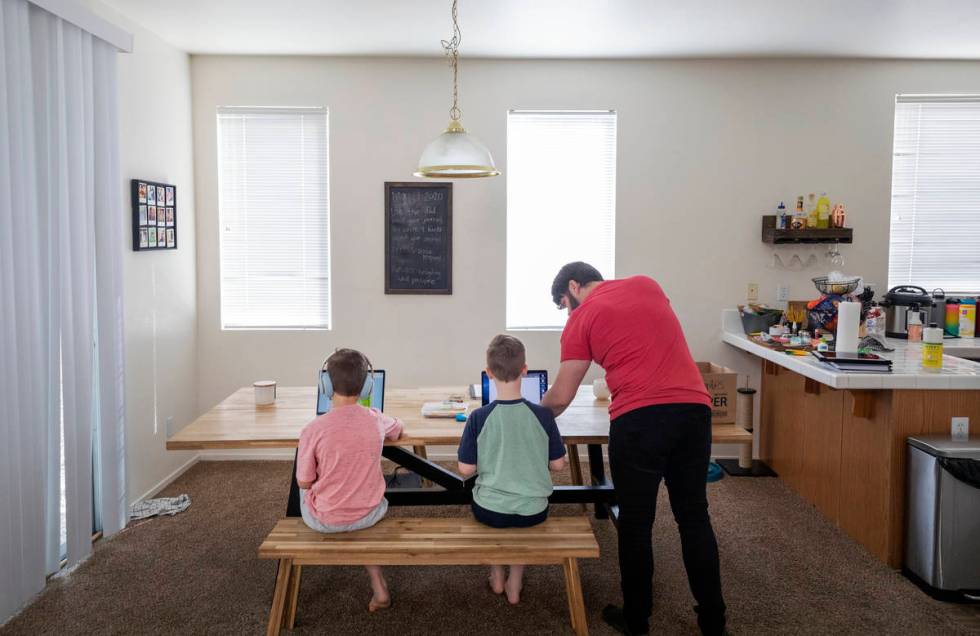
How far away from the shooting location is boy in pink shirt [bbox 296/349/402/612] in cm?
258

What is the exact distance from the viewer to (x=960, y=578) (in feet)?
9.78

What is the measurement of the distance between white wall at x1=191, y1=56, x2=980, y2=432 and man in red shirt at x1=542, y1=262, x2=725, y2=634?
2406 millimetres

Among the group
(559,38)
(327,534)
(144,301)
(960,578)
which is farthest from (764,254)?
(144,301)

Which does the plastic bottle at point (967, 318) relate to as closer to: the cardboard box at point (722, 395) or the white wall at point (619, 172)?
the white wall at point (619, 172)

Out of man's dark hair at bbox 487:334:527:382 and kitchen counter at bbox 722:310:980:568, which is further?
kitchen counter at bbox 722:310:980:568

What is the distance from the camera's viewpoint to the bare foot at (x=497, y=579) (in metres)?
2.99

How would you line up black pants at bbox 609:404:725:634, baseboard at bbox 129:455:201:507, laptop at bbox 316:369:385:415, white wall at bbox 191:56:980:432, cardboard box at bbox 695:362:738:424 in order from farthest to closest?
white wall at bbox 191:56:980:432, baseboard at bbox 129:455:201:507, cardboard box at bbox 695:362:738:424, laptop at bbox 316:369:385:415, black pants at bbox 609:404:725:634

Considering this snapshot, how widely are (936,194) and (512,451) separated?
156 inches

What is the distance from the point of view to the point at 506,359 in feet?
8.41

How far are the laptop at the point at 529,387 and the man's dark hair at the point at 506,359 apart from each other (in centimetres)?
58

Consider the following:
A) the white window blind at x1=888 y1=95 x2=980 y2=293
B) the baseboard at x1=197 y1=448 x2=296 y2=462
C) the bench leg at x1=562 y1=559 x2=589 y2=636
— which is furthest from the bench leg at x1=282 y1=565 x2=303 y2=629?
the white window blind at x1=888 y1=95 x2=980 y2=293

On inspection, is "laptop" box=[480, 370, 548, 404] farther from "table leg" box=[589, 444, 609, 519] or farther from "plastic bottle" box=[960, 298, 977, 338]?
"plastic bottle" box=[960, 298, 977, 338]

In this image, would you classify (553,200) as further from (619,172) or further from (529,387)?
(529,387)

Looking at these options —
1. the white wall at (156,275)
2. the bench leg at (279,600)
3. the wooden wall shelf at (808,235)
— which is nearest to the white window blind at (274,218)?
the white wall at (156,275)
